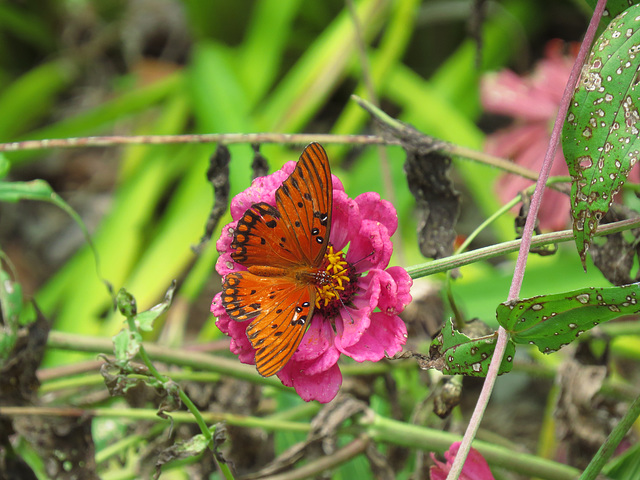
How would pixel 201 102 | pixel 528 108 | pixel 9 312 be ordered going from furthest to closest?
pixel 201 102, pixel 528 108, pixel 9 312

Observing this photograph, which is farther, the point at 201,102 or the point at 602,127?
the point at 201,102

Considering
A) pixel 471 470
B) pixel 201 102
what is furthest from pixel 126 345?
pixel 201 102

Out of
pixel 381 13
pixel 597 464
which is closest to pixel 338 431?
pixel 597 464

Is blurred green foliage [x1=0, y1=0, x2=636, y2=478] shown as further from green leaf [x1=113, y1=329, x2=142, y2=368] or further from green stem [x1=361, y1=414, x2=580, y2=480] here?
green leaf [x1=113, y1=329, x2=142, y2=368]

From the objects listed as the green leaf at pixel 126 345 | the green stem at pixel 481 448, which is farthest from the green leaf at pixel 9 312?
the green stem at pixel 481 448

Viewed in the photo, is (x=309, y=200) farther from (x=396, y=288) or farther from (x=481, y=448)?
(x=481, y=448)

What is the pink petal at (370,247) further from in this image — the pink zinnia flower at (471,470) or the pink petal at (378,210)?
the pink zinnia flower at (471,470)
